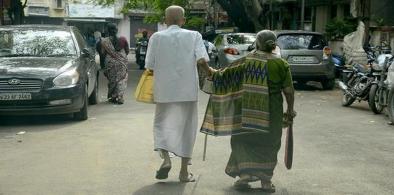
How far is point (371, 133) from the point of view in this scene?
9.35 meters

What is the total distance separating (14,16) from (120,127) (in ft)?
65.0

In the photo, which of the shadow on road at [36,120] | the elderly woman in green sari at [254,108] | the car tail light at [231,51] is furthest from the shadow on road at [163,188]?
the car tail light at [231,51]

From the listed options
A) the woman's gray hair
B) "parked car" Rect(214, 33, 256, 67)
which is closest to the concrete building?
"parked car" Rect(214, 33, 256, 67)

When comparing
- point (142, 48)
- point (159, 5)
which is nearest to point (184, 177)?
point (142, 48)

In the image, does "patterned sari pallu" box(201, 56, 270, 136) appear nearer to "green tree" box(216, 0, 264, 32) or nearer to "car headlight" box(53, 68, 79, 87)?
"car headlight" box(53, 68, 79, 87)

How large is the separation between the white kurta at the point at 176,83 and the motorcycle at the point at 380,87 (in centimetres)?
553

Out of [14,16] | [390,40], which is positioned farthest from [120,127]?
[14,16]

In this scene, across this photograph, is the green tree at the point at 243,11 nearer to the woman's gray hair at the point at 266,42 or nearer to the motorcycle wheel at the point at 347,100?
the motorcycle wheel at the point at 347,100

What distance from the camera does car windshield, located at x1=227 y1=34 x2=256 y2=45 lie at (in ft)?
60.2

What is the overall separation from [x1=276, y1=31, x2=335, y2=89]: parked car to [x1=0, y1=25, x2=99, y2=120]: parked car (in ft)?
19.7

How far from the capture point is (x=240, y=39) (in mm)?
18719

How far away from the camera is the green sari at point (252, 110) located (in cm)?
565

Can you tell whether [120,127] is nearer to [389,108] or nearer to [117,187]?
[117,187]

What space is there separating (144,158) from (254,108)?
6.82 feet
